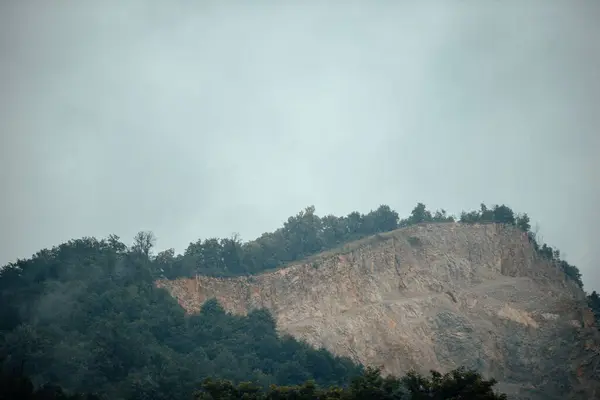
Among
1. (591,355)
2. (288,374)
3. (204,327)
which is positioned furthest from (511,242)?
(204,327)

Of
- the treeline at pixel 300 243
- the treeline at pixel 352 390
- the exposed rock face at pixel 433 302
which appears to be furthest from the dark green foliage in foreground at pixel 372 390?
the treeline at pixel 300 243

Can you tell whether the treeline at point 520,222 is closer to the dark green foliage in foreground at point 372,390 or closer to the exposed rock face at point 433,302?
the exposed rock face at point 433,302

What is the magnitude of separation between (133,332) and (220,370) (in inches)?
320

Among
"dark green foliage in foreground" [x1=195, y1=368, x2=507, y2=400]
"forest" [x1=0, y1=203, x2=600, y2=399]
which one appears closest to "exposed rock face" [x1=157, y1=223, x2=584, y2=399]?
"forest" [x1=0, y1=203, x2=600, y2=399]

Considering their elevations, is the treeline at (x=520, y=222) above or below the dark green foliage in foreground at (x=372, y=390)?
above

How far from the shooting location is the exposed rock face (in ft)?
168

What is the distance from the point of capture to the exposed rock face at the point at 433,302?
2015 inches

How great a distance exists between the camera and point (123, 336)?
4688 centimetres

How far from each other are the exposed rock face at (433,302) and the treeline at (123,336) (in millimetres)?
2684

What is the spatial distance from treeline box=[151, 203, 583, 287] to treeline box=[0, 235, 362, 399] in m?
4.42

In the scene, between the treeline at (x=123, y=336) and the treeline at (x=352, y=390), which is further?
the treeline at (x=123, y=336)

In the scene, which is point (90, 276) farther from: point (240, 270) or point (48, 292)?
point (240, 270)

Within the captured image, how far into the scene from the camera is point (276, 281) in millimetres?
59875

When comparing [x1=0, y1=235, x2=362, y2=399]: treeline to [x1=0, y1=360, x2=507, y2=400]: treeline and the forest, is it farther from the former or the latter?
[x1=0, y1=360, x2=507, y2=400]: treeline
